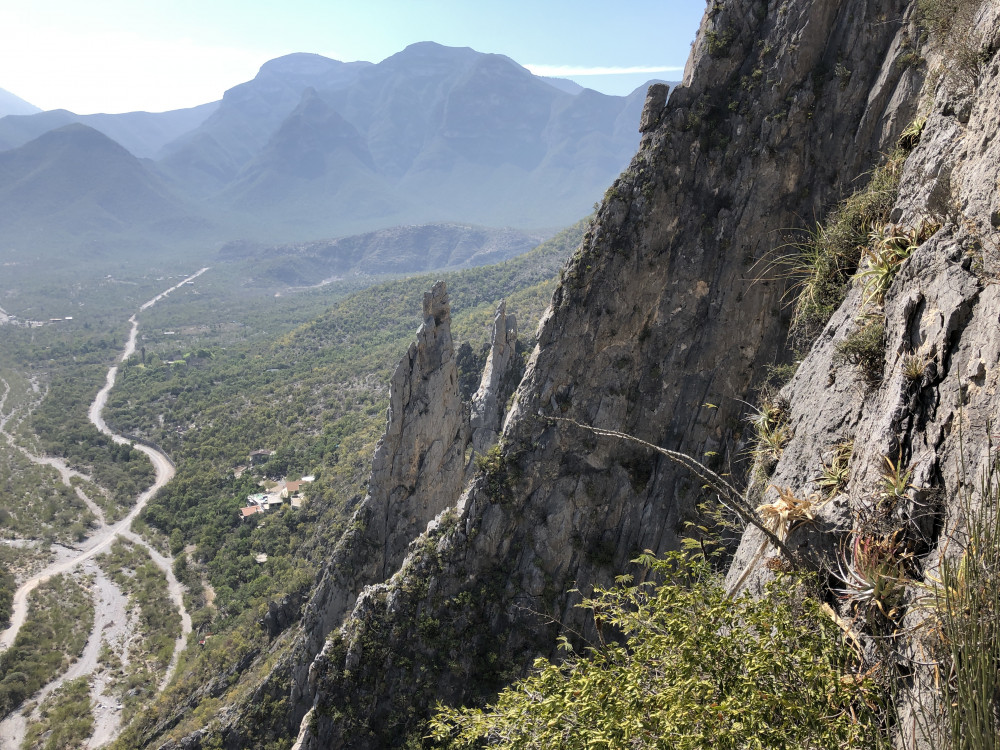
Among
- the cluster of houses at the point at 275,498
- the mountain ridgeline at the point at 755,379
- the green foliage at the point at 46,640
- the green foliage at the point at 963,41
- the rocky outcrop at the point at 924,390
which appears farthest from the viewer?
the cluster of houses at the point at 275,498

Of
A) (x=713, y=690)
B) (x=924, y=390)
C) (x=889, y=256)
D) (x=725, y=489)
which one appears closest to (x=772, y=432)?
(x=889, y=256)

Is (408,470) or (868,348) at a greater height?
(868,348)

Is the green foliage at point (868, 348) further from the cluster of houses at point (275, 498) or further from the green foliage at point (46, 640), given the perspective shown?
the green foliage at point (46, 640)

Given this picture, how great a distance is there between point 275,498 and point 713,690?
2530 inches

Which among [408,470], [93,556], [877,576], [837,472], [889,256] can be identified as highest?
[889,256]

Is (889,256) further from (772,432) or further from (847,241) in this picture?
(772,432)

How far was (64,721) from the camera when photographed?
42.7m

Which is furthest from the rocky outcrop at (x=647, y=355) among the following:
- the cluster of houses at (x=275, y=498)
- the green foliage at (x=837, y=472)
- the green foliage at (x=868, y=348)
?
the cluster of houses at (x=275, y=498)

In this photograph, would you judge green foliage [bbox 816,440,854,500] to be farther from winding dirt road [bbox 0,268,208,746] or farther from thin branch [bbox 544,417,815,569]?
winding dirt road [bbox 0,268,208,746]

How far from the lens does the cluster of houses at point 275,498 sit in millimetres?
60406

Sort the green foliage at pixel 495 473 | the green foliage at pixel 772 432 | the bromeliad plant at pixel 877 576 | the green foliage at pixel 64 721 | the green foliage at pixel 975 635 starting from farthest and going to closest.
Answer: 1. the green foliage at pixel 64 721
2. the green foliage at pixel 495 473
3. the green foliage at pixel 772 432
4. the bromeliad plant at pixel 877 576
5. the green foliage at pixel 975 635

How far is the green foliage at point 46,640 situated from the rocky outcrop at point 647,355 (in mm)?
42666

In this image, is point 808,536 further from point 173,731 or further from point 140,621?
point 140,621

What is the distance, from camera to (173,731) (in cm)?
3394
